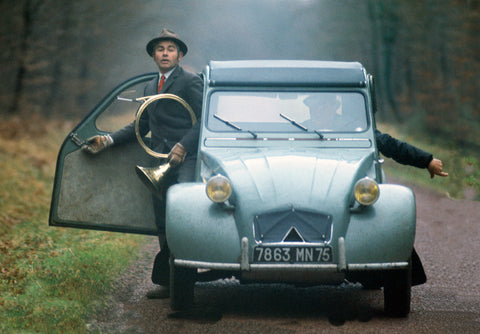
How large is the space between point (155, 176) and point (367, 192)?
1904 millimetres

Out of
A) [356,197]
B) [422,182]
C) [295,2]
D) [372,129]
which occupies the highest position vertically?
[295,2]

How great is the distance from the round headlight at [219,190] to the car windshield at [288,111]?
118cm

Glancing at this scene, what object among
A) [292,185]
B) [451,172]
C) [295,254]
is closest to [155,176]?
[292,185]

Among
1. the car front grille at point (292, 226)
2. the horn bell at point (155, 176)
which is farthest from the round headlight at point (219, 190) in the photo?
the horn bell at point (155, 176)

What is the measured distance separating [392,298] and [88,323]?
2204mm

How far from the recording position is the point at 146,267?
845 centimetres

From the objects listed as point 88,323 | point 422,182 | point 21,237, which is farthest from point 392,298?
point 422,182

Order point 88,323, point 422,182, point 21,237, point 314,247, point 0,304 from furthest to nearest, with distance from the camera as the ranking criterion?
1. point 422,182
2. point 21,237
3. point 0,304
4. point 88,323
5. point 314,247

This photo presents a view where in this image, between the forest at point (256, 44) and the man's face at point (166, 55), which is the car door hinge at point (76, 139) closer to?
the man's face at point (166, 55)

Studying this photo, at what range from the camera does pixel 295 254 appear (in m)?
5.38

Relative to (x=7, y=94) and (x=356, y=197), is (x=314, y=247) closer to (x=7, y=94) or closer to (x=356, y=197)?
(x=356, y=197)

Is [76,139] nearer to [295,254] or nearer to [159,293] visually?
[159,293]

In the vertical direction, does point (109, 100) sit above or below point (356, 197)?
above

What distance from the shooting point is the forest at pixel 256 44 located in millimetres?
22062
